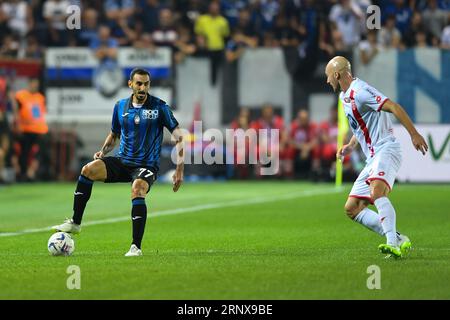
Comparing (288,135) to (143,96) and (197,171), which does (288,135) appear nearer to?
(197,171)

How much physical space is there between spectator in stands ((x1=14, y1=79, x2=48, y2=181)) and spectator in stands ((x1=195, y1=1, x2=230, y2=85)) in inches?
172

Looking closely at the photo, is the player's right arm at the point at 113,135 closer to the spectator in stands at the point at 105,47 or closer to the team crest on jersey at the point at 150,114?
the team crest on jersey at the point at 150,114

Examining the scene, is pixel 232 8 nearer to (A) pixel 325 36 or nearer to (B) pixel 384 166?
(A) pixel 325 36

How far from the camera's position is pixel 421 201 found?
21.5 m

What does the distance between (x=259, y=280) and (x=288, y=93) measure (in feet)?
66.9

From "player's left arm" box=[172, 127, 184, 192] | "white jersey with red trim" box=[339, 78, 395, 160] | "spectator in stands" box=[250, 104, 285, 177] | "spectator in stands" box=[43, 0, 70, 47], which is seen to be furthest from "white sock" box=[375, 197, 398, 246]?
"spectator in stands" box=[43, 0, 70, 47]

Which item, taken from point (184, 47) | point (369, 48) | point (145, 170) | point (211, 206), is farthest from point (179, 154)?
point (184, 47)

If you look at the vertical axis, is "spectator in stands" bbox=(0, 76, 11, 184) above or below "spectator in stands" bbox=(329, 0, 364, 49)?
below

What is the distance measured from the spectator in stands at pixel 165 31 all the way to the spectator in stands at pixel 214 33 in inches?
27.7

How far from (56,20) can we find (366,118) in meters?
20.2

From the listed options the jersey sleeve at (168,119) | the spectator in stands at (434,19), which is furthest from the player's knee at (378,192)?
the spectator in stands at (434,19)

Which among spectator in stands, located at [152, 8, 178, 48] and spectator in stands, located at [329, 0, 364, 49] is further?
spectator in stands, located at [152, 8, 178, 48]

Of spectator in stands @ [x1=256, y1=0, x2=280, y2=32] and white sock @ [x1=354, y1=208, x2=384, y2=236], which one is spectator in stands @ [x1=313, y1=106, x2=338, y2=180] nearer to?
spectator in stands @ [x1=256, y1=0, x2=280, y2=32]

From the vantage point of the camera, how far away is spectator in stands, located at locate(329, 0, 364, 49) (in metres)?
29.0
